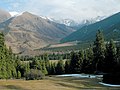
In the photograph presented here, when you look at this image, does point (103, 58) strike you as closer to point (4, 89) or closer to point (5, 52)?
point (5, 52)

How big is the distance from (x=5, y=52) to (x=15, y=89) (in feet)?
201

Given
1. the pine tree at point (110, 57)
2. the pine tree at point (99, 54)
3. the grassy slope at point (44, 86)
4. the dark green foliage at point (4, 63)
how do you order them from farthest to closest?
1. the pine tree at point (99, 54)
2. the pine tree at point (110, 57)
3. the dark green foliage at point (4, 63)
4. the grassy slope at point (44, 86)

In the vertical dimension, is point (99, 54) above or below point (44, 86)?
above

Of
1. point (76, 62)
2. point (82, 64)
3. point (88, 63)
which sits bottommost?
point (82, 64)

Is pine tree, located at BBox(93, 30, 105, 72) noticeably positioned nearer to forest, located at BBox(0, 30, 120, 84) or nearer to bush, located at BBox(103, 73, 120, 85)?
forest, located at BBox(0, 30, 120, 84)

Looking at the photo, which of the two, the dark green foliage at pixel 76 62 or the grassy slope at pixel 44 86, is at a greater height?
the dark green foliage at pixel 76 62

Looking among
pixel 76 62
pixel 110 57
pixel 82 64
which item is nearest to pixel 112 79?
pixel 110 57

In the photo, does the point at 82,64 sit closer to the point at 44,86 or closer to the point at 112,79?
the point at 112,79

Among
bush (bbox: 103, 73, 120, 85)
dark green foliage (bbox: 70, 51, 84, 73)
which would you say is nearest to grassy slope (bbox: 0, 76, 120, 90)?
bush (bbox: 103, 73, 120, 85)

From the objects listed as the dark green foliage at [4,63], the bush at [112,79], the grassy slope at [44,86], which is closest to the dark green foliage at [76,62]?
the dark green foliage at [4,63]

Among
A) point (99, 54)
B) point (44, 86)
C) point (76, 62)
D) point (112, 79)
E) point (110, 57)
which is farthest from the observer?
point (76, 62)

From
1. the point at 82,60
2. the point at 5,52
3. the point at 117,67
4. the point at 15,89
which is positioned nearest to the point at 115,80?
the point at 117,67

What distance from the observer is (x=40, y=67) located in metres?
148

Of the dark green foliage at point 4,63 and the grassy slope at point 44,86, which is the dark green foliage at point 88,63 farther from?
the grassy slope at point 44,86
